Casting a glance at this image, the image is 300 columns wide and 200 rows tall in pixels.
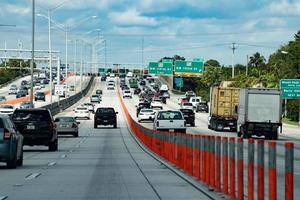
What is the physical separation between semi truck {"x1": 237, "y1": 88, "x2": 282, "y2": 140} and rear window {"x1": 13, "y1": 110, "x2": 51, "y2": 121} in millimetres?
19661

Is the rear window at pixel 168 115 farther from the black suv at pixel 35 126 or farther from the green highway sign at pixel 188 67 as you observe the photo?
the green highway sign at pixel 188 67

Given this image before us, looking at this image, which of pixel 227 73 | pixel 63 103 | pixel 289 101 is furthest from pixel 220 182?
pixel 227 73

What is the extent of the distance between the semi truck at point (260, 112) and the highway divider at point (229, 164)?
83.2 ft

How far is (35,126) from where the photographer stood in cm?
3603

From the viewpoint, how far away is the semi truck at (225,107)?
2562 inches

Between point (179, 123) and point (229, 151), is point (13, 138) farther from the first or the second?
point (179, 123)

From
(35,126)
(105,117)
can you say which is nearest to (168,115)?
(105,117)

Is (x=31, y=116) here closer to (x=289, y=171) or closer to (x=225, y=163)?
(x=225, y=163)

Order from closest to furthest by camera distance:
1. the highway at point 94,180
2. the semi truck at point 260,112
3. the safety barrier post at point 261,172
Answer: the safety barrier post at point 261,172 < the highway at point 94,180 < the semi truck at point 260,112

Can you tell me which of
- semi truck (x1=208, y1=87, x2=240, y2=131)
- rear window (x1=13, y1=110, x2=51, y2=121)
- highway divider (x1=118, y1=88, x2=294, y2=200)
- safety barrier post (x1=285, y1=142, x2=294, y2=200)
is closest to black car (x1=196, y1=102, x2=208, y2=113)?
semi truck (x1=208, y1=87, x2=240, y2=131)

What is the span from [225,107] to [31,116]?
30.9 m

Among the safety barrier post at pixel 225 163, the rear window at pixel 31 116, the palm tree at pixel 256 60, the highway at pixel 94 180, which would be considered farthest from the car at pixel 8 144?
the palm tree at pixel 256 60

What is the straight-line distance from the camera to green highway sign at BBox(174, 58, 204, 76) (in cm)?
12612

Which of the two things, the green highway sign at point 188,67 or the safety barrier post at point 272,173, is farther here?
the green highway sign at point 188,67
